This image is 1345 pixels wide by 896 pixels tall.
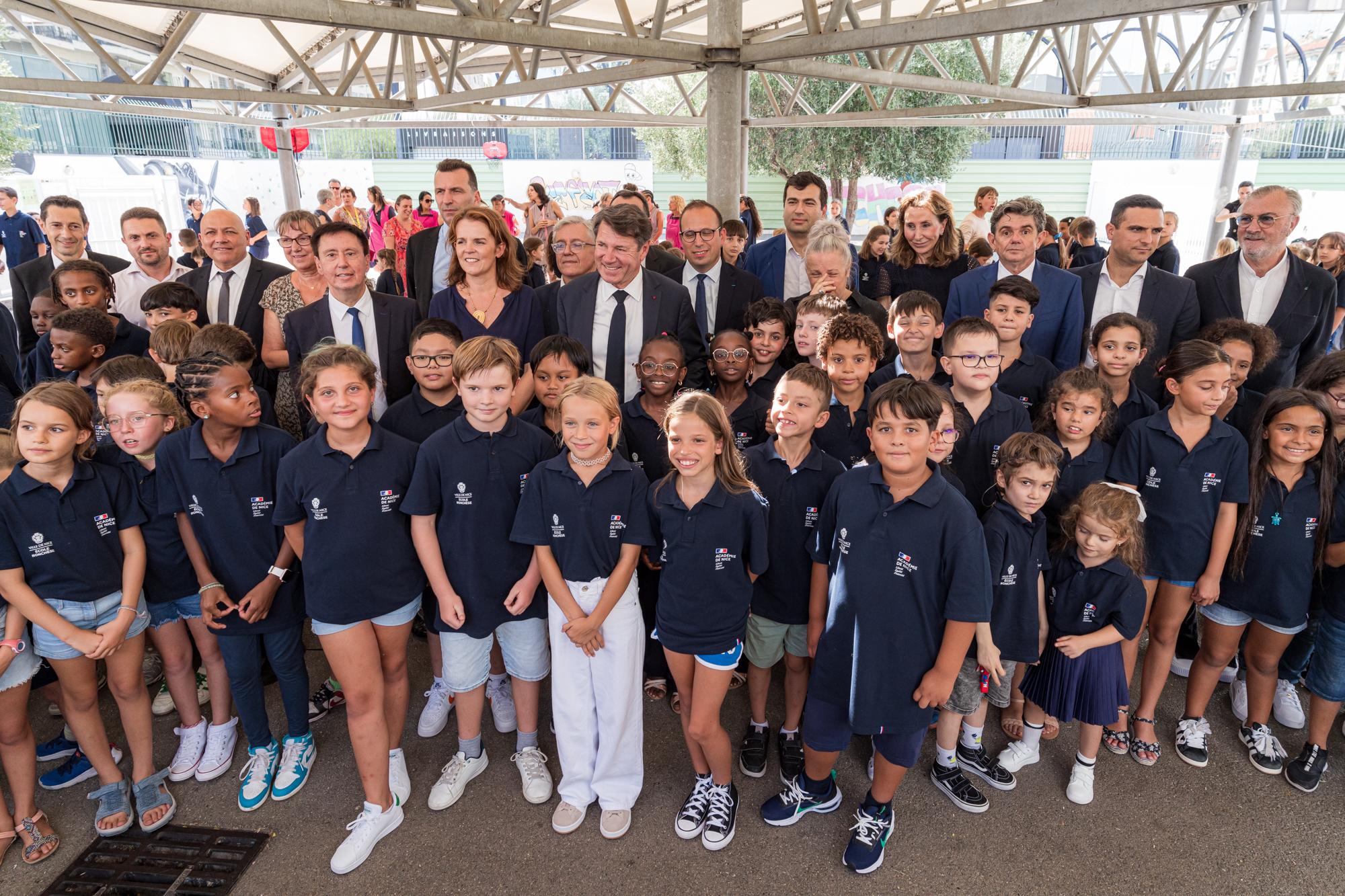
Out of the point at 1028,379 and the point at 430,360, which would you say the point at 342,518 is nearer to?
the point at 430,360

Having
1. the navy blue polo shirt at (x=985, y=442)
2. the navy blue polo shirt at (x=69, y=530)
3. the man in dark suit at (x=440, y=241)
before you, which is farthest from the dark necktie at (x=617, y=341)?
the navy blue polo shirt at (x=69, y=530)

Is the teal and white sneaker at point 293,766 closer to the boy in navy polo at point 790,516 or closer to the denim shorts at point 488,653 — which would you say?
the denim shorts at point 488,653

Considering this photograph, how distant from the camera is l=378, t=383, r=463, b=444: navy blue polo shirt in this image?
3066 millimetres

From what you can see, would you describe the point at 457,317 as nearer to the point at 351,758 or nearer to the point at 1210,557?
the point at 351,758

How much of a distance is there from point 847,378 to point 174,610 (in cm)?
278

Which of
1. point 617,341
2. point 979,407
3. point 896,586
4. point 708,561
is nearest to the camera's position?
point 896,586

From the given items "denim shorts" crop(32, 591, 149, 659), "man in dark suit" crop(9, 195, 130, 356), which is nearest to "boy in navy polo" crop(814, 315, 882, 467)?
"denim shorts" crop(32, 591, 149, 659)

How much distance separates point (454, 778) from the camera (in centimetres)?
291

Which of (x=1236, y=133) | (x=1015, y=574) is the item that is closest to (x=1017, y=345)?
(x=1015, y=574)

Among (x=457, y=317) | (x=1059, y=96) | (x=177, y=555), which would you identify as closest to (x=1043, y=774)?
(x=457, y=317)

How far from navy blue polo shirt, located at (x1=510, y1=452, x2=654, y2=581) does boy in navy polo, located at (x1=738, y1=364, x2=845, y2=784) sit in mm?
457

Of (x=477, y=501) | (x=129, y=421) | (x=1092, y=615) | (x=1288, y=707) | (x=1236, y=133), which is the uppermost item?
(x=1236, y=133)

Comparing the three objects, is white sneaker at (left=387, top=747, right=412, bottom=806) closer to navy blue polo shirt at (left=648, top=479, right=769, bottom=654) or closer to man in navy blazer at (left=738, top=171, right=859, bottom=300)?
navy blue polo shirt at (left=648, top=479, right=769, bottom=654)

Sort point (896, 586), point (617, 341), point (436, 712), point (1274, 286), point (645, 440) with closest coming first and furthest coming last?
point (896, 586)
point (645, 440)
point (436, 712)
point (617, 341)
point (1274, 286)
